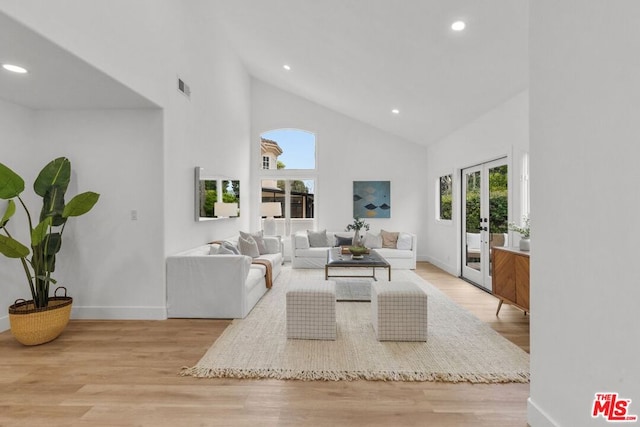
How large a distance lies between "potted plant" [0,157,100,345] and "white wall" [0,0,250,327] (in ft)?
1.57

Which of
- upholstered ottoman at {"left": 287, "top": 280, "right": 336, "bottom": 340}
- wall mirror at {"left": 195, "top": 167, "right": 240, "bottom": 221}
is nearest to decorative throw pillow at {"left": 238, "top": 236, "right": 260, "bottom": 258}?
wall mirror at {"left": 195, "top": 167, "right": 240, "bottom": 221}

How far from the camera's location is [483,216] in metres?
5.28

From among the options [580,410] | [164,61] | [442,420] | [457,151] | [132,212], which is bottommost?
[442,420]

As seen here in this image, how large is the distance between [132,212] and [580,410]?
4143 mm

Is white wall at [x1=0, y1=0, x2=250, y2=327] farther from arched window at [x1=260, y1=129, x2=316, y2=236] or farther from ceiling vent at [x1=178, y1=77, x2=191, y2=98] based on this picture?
arched window at [x1=260, y1=129, x2=316, y2=236]

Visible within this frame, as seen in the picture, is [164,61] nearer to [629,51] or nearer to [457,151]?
[629,51]

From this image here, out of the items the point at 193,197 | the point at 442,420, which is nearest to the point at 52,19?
the point at 193,197

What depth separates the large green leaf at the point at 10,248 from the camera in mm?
2834

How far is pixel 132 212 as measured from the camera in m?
3.71

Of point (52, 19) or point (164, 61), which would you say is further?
point (164, 61)

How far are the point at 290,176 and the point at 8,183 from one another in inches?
223

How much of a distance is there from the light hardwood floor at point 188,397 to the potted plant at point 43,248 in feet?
0.70

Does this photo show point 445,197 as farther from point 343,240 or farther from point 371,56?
point 371,56

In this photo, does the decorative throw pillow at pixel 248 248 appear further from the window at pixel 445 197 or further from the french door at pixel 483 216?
the window at pixel 445 197
